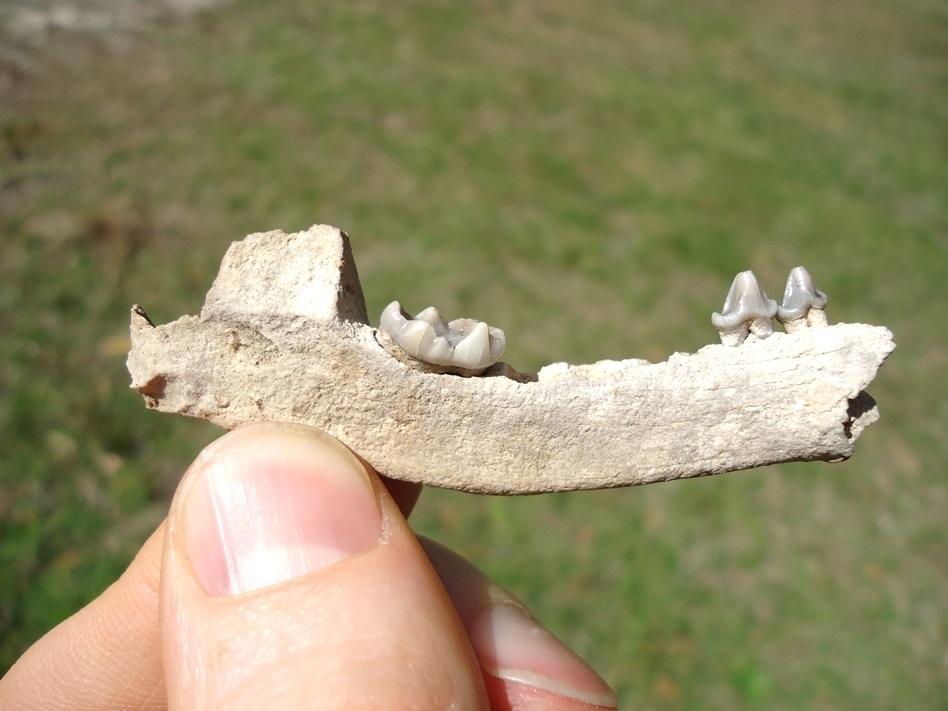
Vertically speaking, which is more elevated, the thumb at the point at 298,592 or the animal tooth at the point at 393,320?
the animal tooth at the point at 393,320

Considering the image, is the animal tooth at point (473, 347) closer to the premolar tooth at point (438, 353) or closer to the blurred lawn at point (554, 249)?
the premolar tooth at point (438, 353)

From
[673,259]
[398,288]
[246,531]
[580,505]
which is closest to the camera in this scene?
[246,531]

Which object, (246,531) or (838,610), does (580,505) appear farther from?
(246,531)

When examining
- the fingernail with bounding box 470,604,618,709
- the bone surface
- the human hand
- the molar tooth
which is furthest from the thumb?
the fingernail with bounding box 470,604,618,709

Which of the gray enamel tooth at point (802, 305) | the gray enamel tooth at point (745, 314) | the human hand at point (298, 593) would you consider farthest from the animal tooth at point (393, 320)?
Answer: the gray enamel tooth at point (802, 305)

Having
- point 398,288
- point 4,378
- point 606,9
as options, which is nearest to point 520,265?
point 398,288

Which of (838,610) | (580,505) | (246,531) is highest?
(246,531)

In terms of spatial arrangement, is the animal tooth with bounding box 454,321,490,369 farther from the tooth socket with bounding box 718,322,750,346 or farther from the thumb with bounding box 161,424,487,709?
the tooth socket with bounding box 718,322,750,346
